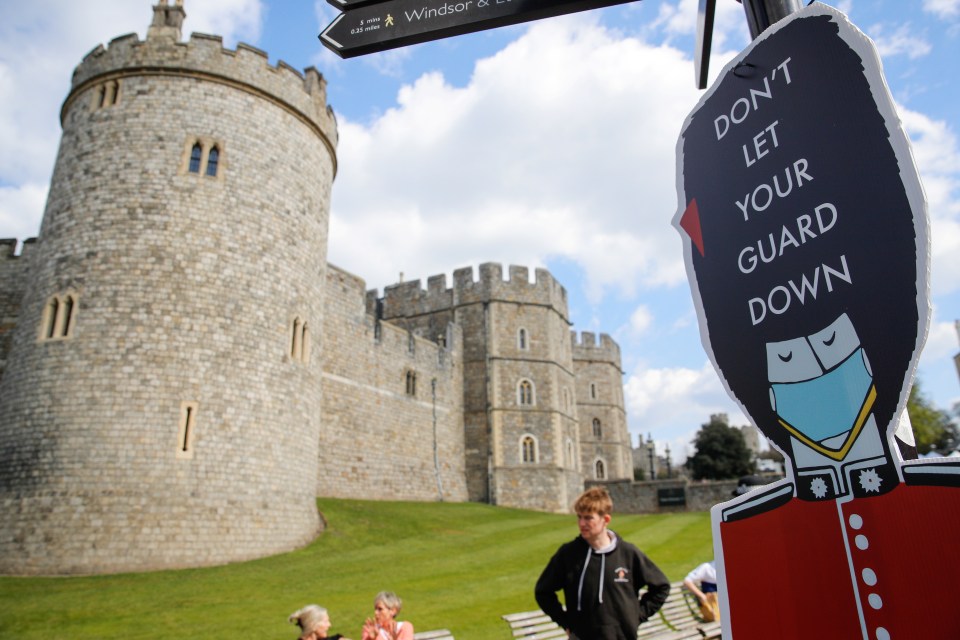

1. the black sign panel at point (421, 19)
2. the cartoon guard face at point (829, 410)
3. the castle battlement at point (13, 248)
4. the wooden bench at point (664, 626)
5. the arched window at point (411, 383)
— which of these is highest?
the castle battlement at point (13, 248)

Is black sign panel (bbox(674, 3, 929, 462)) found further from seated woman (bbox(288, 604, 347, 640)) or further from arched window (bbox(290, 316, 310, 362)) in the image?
arched window (bbox(290, 316, 310, 362))

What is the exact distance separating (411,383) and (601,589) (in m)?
21.9

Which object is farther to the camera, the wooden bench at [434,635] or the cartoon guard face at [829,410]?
the wooden bench at [434,635]

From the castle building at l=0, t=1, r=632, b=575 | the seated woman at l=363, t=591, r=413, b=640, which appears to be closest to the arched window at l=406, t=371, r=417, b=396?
the castle building at l=0, t=1, r=632, b=575

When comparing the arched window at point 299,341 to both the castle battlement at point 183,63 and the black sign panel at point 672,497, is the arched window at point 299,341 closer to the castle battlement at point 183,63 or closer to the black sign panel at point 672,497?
the castle battlement at point 183,63

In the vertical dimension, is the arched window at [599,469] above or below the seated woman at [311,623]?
above

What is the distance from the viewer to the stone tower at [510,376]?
2738 cm

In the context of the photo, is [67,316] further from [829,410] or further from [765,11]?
[829,410]

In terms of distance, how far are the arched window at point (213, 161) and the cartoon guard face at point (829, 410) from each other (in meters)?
13.9

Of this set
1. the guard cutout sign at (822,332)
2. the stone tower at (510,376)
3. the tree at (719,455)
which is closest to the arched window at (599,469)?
the tree at (719,455)

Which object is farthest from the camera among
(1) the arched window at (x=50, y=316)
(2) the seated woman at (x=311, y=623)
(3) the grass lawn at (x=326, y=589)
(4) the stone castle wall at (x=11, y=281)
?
(4) the stone castle wall at (x=11, y=281)

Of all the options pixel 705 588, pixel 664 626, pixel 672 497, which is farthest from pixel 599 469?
pixel 705 588

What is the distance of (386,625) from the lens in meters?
5.10

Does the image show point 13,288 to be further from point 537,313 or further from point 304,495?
point 537,313
